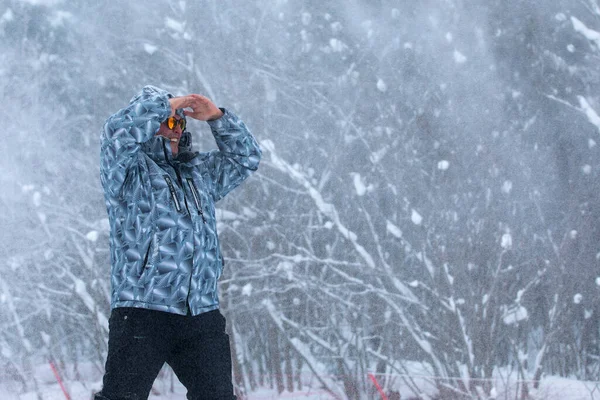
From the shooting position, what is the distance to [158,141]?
5.73 feet

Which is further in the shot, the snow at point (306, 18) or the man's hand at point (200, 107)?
the snow at point (306, 18)

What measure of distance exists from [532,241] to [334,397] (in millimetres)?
1335

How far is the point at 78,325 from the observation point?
470 cm

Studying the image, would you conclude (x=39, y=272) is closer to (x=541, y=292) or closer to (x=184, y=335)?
(x=541, y=292)

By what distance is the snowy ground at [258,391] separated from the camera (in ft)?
11.6

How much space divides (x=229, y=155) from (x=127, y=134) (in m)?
0.36

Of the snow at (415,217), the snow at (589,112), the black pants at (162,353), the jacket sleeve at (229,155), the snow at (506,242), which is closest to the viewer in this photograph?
the black pants at (162,353)

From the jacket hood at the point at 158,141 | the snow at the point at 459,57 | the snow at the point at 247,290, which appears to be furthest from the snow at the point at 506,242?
the jacket hood at the point at 158,141

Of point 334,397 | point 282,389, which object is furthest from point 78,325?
point 334,397

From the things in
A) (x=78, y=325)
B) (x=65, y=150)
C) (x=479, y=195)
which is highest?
(x=65, y=150)

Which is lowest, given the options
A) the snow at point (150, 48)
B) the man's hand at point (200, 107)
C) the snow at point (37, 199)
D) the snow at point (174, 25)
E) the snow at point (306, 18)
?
the snow at point (37, 199)

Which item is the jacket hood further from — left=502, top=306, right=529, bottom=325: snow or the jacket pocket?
left=502, top=306, right=529, bottom=325: snow

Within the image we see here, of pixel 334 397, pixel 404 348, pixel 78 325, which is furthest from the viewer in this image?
pixel 78 325

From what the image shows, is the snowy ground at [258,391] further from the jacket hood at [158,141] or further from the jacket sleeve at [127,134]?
the jacket sleeve at [127,134]
